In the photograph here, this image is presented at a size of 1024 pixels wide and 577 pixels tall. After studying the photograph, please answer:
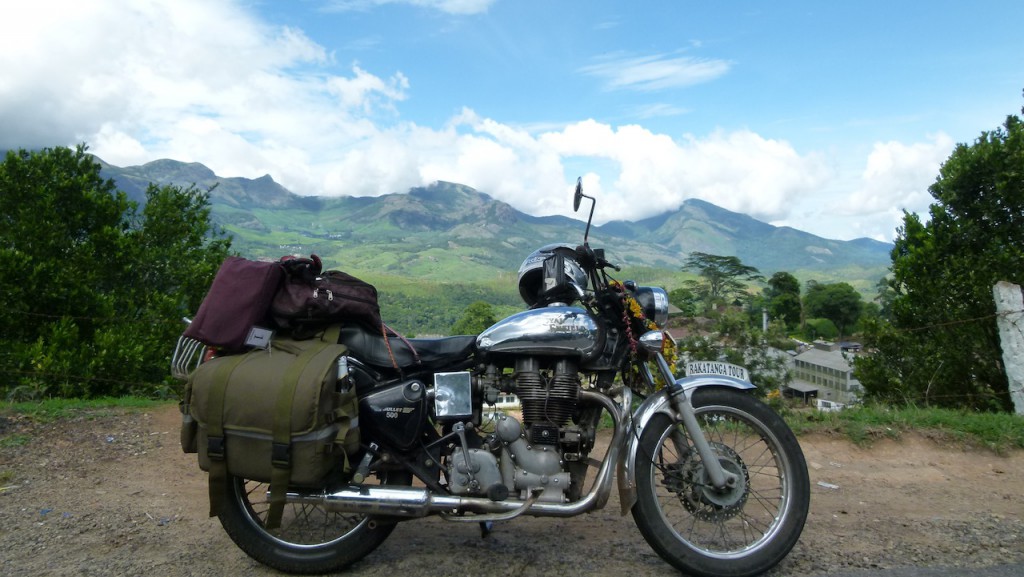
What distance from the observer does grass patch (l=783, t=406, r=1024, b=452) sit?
4969 millimetres

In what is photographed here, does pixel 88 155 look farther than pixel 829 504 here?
Yes

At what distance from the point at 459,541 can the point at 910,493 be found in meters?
2.91

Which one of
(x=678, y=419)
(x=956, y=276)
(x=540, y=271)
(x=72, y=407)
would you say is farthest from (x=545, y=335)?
(x=956, y=276)

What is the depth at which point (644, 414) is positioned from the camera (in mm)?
3090

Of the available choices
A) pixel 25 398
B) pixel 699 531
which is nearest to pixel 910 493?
pixel 699 531

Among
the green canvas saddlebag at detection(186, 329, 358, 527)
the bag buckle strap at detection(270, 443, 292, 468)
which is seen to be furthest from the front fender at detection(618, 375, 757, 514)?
the bag buckle strap at detection(270, 443, 292, 468)

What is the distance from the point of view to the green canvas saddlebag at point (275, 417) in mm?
2758

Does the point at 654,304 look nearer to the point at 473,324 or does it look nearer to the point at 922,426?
the point at 922,426

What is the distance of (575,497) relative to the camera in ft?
10.1

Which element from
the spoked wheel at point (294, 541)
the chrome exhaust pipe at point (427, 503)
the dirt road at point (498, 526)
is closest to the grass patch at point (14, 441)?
the dirt road at point (498, 526)

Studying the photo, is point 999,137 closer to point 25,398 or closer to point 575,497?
point 575,497

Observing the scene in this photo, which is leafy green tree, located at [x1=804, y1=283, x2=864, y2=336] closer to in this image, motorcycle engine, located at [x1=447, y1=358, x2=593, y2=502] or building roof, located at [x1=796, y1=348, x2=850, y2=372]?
building roof, located at [x1=796, y1=348, x2=850, y2=372]

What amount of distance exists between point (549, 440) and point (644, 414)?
452 millimetres

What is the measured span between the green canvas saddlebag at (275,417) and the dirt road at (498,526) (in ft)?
1.93
